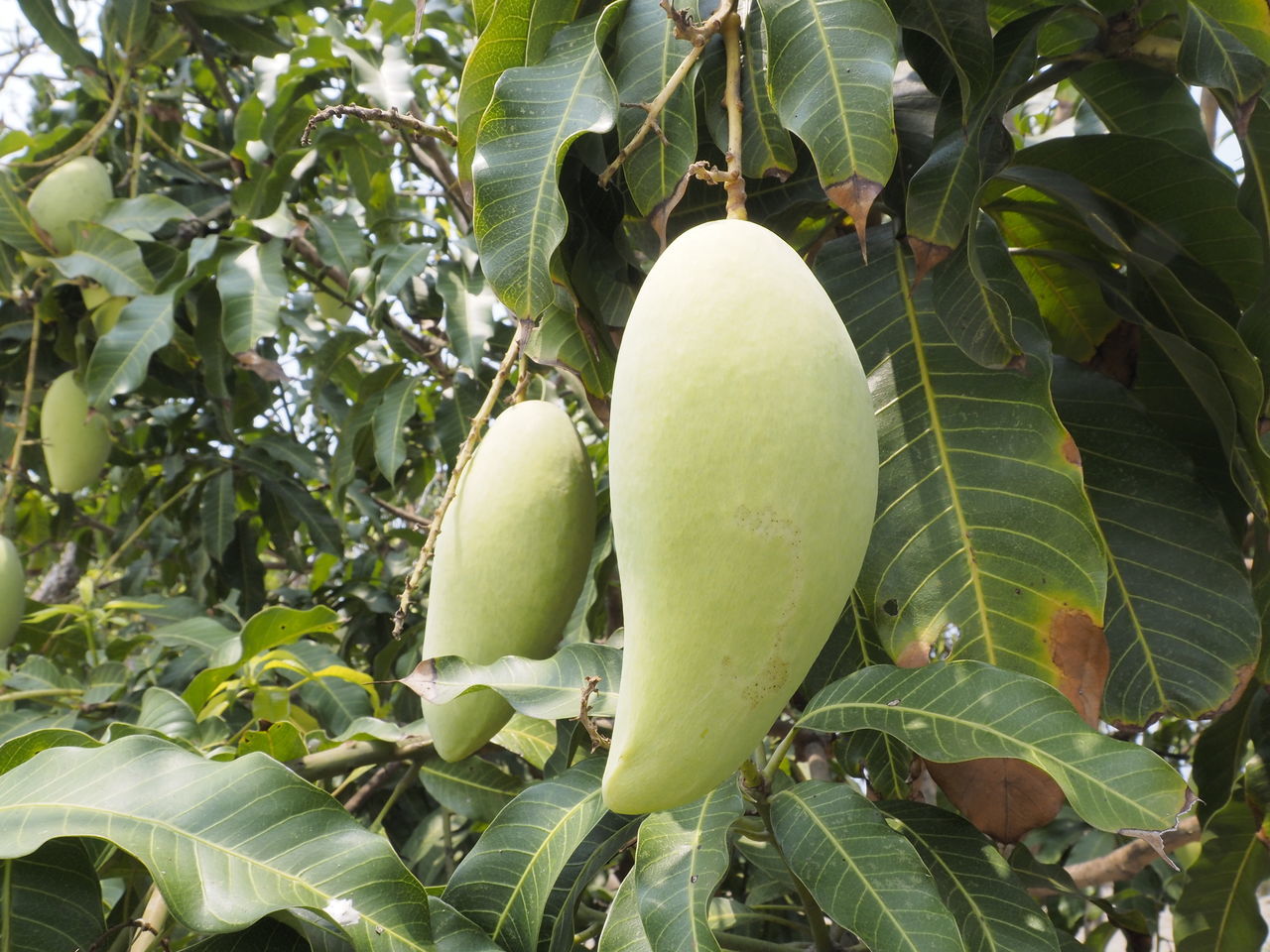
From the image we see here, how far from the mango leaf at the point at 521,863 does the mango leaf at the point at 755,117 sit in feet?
1.69

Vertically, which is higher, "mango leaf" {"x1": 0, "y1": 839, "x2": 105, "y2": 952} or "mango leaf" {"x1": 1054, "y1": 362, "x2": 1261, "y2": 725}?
"mango leaf" {"x1": 1054, "y1": 362, "x2": 1261, "y2": 725}

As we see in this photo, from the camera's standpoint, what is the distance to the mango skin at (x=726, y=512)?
0.53 metres

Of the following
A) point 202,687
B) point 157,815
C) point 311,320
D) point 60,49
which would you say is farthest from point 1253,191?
point 311,320

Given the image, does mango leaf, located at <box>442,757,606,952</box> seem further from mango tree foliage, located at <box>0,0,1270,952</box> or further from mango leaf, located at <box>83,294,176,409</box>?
mango leaf, located at <box>83,294,176,409</box>

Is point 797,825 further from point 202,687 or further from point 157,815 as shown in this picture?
point 202,687

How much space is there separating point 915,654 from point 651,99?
446 mm

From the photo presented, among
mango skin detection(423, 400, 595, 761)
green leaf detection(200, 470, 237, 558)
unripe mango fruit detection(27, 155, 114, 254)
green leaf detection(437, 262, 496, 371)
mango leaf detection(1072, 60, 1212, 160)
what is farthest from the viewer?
green leaf detection(200, 470, 237, 558)

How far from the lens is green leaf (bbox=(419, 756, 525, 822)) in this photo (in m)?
1.28

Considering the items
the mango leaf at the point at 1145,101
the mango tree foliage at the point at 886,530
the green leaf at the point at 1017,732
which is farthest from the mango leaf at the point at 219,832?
the mango leaf at the point at 1145,101

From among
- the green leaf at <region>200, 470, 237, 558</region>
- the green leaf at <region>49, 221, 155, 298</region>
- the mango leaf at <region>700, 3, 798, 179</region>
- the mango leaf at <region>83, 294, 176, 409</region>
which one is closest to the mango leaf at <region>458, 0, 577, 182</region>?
the mango leaf at <region>700, 3, 798, 179</region>

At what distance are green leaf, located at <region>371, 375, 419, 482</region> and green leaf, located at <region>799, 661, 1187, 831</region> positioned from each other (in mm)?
1099

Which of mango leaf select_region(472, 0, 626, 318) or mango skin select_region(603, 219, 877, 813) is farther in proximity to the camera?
mango leaf select_region(472, 0, 626, 318)

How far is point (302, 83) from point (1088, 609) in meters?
1.74

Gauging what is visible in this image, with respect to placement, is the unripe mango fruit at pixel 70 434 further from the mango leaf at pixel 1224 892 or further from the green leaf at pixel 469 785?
the mango leaf at pixel 1224 892
